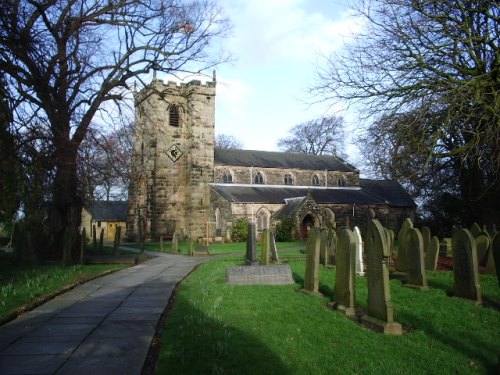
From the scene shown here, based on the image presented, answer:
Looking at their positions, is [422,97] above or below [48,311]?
above

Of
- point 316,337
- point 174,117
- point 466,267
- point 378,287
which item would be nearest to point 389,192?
point 174,117

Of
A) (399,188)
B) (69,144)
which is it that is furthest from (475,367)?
(399,188)

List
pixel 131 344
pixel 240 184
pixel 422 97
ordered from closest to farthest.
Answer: pixel 131 344 < pixel 422 97 < pixel 240 184

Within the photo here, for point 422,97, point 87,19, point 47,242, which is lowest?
point 47,242

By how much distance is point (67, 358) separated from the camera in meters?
4.68

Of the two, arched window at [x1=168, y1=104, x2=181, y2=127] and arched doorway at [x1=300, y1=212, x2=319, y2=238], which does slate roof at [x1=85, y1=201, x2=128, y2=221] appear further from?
arched doorway at [x1=300, y1=212, x2=319, y2=238]

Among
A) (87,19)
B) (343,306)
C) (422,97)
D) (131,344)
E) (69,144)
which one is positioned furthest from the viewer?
(87,19)

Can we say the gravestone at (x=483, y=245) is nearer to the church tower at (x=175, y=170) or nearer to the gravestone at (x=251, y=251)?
the gravestone at (x=251, y=251)

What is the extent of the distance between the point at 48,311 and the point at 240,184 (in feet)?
109

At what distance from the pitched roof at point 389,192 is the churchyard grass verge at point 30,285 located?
118ft

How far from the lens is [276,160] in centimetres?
4334

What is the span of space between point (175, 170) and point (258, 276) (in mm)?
28883

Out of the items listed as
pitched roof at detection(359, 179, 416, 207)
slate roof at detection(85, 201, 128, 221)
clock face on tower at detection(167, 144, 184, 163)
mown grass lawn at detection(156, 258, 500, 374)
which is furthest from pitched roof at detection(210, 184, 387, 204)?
mown grass lawn at detection(156, 258, 500, 374)

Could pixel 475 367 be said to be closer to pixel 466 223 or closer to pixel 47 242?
pixel 47 242
